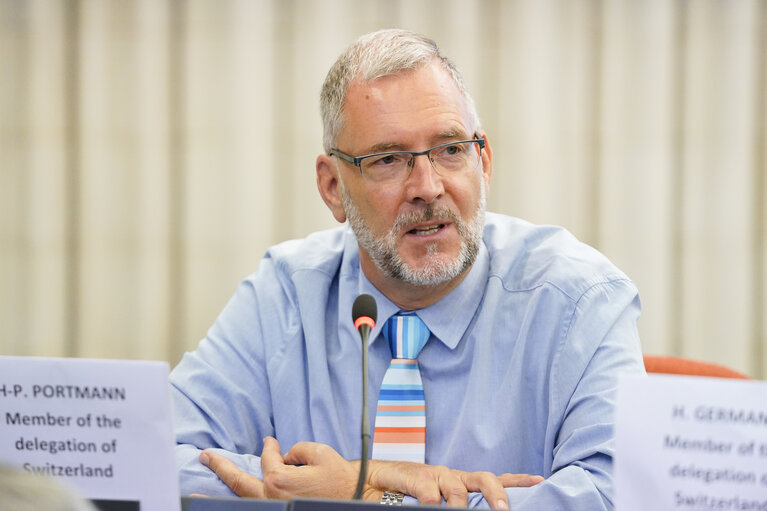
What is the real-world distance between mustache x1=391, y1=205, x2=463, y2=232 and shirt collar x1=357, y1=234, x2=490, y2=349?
6.2 inches

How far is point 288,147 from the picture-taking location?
2982 mm

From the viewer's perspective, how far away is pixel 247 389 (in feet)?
5.40

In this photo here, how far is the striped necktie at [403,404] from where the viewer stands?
146 centimetres

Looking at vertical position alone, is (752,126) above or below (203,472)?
above

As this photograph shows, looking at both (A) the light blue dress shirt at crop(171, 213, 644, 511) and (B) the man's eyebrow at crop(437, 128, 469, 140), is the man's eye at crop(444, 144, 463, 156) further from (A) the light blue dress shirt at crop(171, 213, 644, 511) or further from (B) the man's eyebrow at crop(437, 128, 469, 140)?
(A) the light blue dress shirt at crop(171, 213, 644, 511)

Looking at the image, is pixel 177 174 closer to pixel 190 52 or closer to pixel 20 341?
pixel 190 52

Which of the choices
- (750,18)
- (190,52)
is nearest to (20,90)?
(190,52)

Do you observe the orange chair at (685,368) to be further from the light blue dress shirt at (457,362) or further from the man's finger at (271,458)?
the man's finger at (271,458)

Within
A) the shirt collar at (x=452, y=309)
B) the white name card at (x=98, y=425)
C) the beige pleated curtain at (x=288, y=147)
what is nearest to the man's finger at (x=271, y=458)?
the shirt collar at (x=452, y=309)

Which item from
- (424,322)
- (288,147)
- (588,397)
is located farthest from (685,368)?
(288,147)

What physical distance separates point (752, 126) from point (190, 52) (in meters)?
2.31

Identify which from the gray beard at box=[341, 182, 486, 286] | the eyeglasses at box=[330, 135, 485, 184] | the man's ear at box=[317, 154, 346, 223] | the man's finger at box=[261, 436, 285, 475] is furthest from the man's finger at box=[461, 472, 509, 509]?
the man's ear at box=[317, 154, 346, 223]

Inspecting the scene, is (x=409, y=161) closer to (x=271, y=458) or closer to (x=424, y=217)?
(x=424, y=217)

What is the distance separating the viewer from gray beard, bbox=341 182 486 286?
1529 mm
